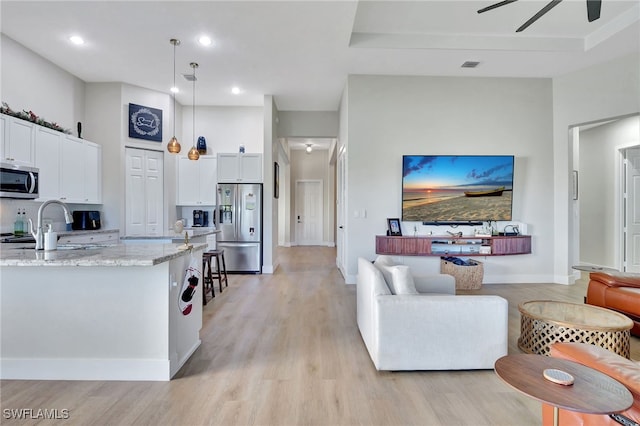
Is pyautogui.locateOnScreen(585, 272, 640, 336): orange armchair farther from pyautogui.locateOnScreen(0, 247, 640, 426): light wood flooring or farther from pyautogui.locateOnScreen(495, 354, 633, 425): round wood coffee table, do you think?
pyautogui.locateOnScreen(495, 354, 633, 425): round wood coffee table

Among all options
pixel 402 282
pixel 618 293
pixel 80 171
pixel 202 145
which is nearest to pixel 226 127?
pixel 202 145

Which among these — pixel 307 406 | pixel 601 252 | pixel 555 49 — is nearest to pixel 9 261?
pixel 307 406

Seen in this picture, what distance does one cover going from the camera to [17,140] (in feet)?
12.7

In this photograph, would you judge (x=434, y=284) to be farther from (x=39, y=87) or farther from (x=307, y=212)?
(x=307, y=212)

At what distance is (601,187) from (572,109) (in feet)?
7.37

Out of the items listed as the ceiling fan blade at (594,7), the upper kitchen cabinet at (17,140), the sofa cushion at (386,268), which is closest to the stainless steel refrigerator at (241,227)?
the upper kitchen cabinet at (17,140)

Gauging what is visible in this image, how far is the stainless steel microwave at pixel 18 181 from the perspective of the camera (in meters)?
3.64

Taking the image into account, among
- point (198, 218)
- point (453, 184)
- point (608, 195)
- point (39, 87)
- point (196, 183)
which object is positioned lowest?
point (198, 218)

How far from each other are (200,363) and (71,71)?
513cm

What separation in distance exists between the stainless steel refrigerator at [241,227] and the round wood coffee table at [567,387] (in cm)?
504

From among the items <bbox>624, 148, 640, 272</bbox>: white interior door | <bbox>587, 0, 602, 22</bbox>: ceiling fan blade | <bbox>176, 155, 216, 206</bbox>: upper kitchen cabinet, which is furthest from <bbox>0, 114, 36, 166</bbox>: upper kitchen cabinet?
<bbox>624, 148, 640, 272</bbox>: white interior door

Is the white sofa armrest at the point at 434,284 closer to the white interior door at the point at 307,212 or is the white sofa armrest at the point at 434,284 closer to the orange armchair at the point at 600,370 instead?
the orange armchair at the point at 600,370

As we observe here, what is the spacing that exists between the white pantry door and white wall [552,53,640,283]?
6.56 m

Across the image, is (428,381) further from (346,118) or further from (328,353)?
(346,118)
